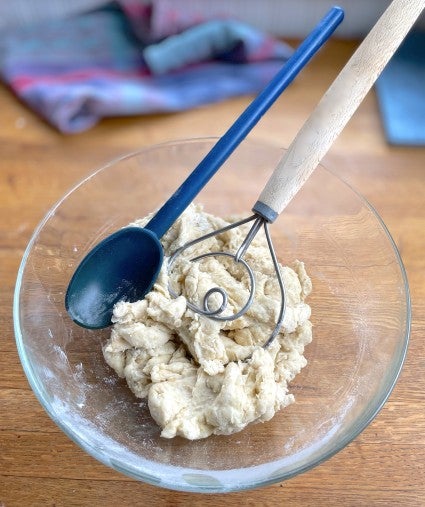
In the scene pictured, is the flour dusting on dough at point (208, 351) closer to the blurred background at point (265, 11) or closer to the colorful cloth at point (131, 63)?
the colorful cloth at point (131, 63)

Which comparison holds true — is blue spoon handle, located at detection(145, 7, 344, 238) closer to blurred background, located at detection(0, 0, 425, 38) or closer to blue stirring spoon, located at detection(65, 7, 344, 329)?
blue stirring spoon, located at detection(65, 7, 344, 329)

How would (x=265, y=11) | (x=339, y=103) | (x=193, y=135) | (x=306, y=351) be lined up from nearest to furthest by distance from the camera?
1. (x=339, y=103)
2. (x=306, y=351)
3. (x=193, y=135)
4. (x=265, y=11)

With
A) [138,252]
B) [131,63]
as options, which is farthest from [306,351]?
[131,63]

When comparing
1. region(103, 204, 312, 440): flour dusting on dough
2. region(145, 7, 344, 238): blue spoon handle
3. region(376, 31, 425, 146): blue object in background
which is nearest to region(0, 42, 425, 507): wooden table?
region(376, 31, 425, 146): blue object in background

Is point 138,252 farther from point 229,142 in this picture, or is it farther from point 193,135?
point 193,135

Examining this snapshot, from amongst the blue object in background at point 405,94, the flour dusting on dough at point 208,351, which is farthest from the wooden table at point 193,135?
the flour dusting on dough at point 208,351

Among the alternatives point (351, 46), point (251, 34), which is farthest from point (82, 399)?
point (351, 46)
